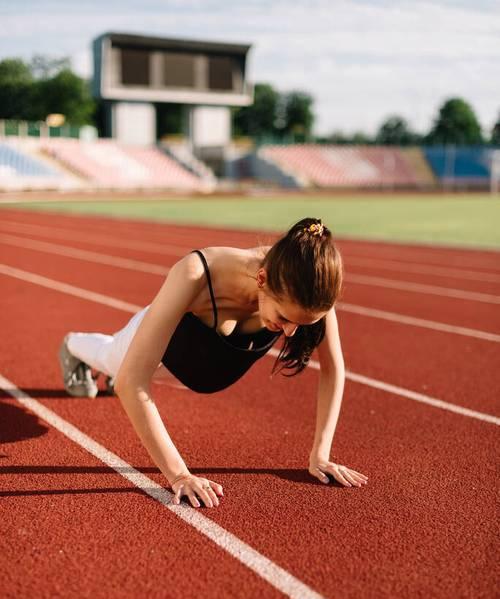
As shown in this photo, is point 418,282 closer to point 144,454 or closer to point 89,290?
point 89,290

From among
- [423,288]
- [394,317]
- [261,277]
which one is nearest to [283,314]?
[261,277]

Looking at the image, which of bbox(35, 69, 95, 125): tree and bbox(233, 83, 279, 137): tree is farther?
bbox(233, 83, 279, 137): tree

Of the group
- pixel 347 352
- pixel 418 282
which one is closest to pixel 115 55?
pixel 418 282

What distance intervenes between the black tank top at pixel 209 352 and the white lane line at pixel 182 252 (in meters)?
6.52

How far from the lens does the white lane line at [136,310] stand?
189 inches

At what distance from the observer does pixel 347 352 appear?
6.35 m

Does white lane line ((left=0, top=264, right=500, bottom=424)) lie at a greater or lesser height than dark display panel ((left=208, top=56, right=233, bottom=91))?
lesser

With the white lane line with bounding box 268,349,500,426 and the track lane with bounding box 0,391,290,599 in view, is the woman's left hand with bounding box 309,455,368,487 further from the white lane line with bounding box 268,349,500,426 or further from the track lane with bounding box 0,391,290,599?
the white lane line with bounding box 268,349,500,426

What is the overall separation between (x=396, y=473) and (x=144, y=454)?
132 centimetres

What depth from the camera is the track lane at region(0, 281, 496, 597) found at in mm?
2777

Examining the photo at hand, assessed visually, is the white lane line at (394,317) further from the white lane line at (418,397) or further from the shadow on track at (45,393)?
the shadow on track at (45,393)

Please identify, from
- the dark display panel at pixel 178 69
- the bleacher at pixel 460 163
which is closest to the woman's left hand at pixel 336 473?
the dark display panel at pixel 178 69

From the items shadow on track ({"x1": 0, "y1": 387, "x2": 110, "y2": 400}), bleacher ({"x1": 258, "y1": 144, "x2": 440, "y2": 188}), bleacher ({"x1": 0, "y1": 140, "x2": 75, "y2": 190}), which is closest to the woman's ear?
shadow on track ({"x1": 0, "y1": 387, "x2": 110, "y2": 400})

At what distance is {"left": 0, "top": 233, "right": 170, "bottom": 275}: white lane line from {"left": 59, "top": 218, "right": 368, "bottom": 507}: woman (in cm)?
815
